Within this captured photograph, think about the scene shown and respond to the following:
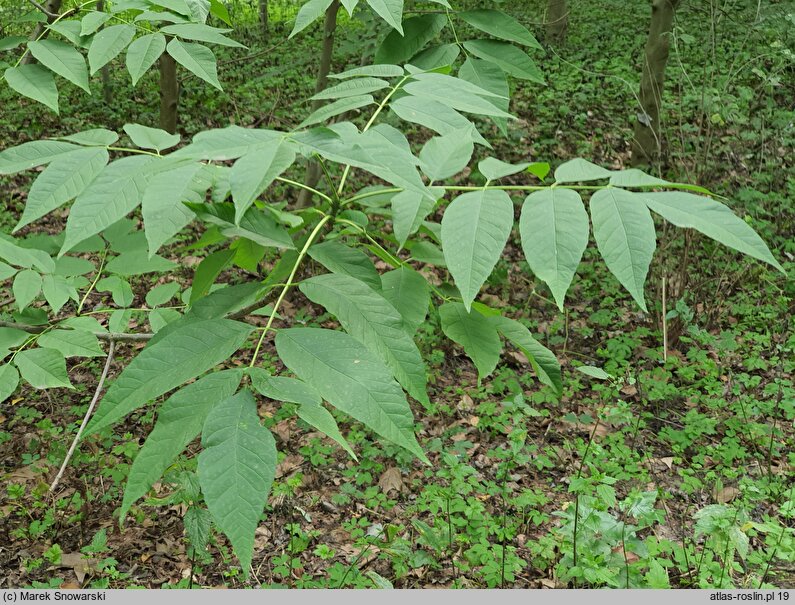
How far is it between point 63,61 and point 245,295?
79cm

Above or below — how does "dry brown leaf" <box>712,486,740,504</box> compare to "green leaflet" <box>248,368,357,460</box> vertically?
below

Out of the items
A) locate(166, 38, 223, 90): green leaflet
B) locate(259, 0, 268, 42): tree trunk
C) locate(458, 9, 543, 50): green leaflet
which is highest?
locate(458, 9, 543, 50): green leaflet

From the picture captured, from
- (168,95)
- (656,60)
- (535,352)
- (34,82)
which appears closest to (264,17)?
(168,95)

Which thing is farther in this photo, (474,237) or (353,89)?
(353,89)

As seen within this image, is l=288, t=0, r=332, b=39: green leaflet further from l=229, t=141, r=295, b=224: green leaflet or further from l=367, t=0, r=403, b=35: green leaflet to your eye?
l=229, t=141, r=295, b=224: green leaflet

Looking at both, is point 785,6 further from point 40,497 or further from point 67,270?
point 40,497

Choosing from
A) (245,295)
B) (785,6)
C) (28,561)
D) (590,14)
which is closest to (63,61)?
(245,295)

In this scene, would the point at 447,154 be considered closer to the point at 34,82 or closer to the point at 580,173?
the point at 580,173

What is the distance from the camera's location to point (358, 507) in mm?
3975

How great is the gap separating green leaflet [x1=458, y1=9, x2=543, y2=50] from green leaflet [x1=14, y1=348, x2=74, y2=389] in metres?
1.22

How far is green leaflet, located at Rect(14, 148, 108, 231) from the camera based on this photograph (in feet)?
3.55

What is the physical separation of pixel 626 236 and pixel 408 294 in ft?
1.39

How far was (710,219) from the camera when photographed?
3.32 feet

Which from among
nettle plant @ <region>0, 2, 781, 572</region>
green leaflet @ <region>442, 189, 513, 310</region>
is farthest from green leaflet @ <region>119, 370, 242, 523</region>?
green leaflet @ <region>442, 189, 513, 310</region>
